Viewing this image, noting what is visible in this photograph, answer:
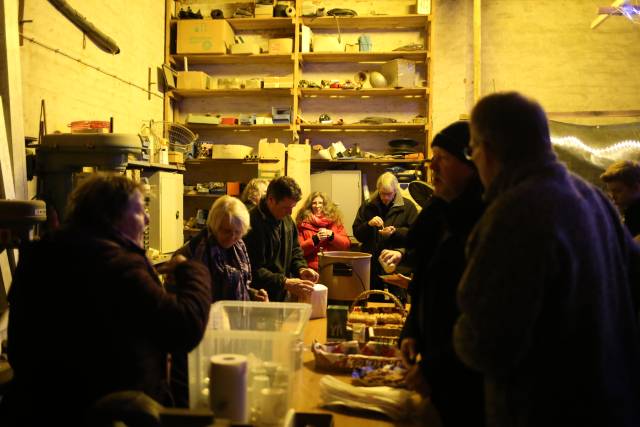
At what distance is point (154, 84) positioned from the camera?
20.6ft

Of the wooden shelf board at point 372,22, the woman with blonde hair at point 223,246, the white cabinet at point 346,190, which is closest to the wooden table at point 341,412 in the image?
the woman with blonde hair at point 223,246

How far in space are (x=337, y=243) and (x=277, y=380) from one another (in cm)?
296

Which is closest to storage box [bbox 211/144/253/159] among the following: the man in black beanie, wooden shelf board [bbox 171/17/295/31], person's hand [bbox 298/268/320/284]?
wooden shelf board [bbox 171/17/295/31]

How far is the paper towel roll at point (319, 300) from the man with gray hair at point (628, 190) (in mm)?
1628

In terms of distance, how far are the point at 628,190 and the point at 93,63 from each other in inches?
175

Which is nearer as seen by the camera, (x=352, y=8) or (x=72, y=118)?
(x=72, y=118)

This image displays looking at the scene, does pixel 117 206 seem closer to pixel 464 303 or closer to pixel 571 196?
pixel 464 303

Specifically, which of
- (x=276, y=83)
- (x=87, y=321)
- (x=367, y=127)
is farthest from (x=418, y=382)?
(x=276, y=83)

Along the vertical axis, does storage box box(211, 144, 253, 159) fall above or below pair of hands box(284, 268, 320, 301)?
above

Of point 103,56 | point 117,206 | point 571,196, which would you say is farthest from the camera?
point 103,56

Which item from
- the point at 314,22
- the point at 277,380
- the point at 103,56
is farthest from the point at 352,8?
the point at 277,380

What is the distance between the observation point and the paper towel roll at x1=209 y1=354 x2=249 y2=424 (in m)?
1.33

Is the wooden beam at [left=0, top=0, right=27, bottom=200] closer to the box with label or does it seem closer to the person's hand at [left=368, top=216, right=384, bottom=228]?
the person's hand at [left=368, top=216, right=384, bottom=228]

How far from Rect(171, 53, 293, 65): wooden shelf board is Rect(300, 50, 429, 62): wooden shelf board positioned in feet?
0.95
